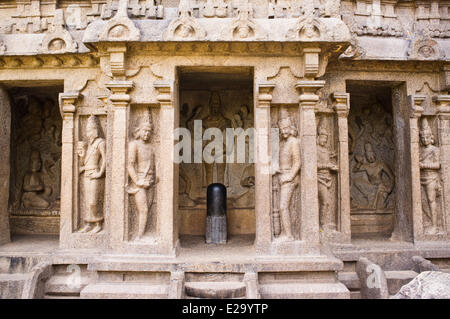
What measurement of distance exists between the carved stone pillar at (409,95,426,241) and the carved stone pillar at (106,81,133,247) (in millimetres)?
5637

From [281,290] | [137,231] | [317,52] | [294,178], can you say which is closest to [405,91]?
[317,52]

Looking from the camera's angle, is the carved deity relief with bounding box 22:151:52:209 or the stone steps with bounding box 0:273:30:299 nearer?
the stone steps with bounding box 0:273:30:299

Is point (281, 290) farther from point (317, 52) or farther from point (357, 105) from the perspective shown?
point (357, 105)

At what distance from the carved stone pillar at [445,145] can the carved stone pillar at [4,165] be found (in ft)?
29.9

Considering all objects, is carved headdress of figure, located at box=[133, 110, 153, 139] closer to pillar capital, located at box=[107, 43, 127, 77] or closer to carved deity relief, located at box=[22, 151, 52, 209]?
pillar capital, located at box=[107, 43, 127, 77]

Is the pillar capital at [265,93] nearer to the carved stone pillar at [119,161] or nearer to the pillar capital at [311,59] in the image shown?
the pillar capital at [311,59]

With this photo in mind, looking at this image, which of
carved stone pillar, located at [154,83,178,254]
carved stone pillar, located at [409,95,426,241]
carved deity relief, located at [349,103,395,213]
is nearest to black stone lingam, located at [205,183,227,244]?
carved stone pillar, located at [154,83,178,254]

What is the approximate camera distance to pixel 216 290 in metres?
5.14

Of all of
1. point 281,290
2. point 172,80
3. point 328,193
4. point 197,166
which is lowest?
point 281,290

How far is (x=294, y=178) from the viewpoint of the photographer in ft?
18.6

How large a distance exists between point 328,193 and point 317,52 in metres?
2.86

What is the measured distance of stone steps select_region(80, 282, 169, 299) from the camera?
5133mm

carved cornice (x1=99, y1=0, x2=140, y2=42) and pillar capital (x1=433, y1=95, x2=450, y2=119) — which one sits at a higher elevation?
carved cornice (x1=99, y1=0, x2=140, y2=42)

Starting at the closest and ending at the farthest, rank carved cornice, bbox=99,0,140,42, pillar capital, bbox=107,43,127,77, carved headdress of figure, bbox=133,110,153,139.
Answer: carved cornice, bbox=99,0,140,42 → pillar capital, bbox=107,43,127,77 → carved headdress of figure, bbox=133,110,153,139
